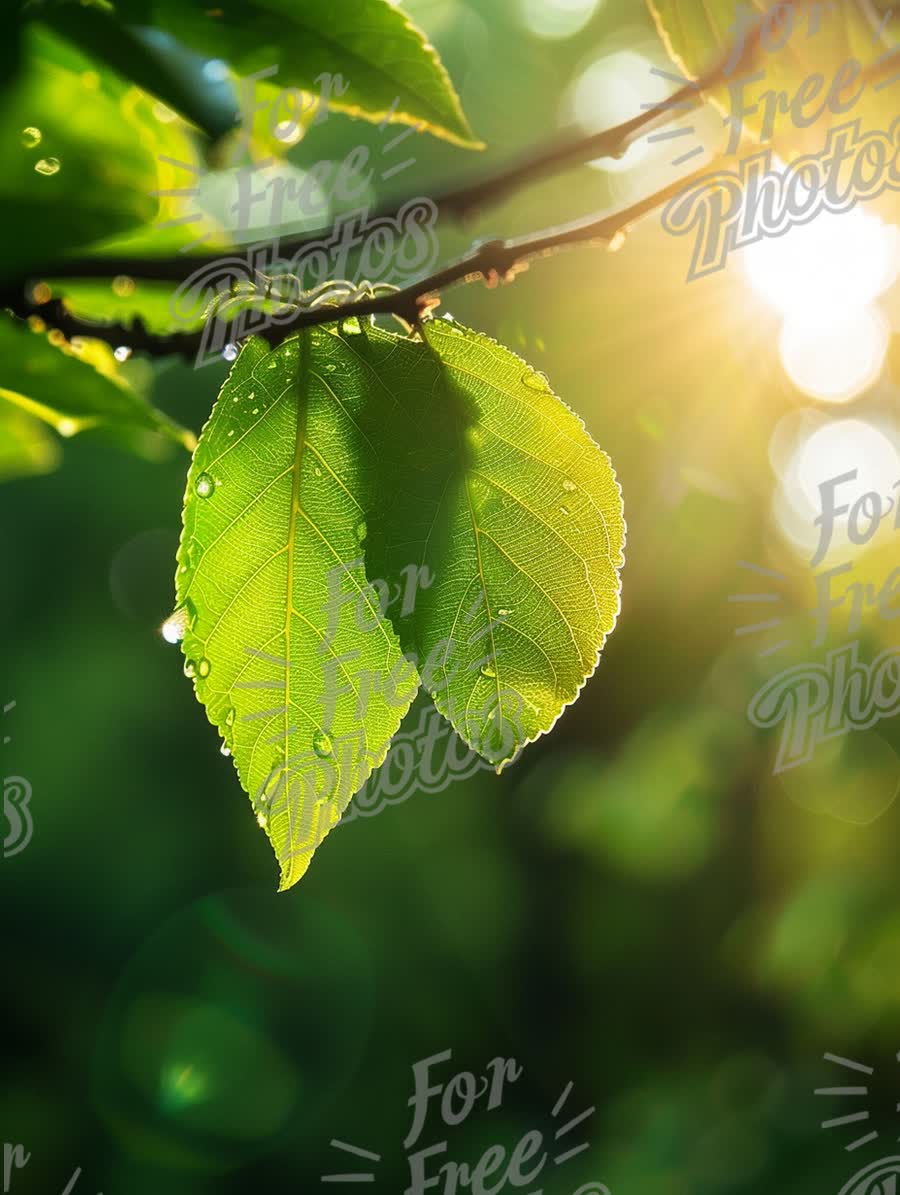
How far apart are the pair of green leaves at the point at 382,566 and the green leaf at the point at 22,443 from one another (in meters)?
0.24

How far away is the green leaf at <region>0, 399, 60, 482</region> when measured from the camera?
0.75 meters

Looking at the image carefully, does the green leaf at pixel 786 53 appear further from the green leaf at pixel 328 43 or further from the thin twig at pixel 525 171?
the green leaf at pixel 328 43

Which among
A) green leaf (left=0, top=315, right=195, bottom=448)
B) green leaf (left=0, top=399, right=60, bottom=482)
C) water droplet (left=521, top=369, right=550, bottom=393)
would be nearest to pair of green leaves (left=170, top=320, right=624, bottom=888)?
water droplet (left=521, top=369, right=550, bottom=393)

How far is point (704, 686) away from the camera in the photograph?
10.9 metres

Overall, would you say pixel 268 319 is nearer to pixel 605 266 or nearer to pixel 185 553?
pixel 185 553

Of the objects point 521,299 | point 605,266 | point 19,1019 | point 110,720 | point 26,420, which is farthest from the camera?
point 19,1019

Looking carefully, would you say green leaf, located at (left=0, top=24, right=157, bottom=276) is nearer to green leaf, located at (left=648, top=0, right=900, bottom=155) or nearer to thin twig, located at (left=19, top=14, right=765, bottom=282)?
thin twig, located at (left=19, top=14, right=765, bottom=282)

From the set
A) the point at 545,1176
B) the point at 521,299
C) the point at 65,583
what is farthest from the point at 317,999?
the point at 521,299

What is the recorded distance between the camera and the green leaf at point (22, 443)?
75cm

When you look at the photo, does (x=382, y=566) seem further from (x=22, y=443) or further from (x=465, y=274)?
(x=22, y=443)

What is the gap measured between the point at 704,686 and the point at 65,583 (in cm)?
716

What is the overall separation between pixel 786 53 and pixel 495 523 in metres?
0.32

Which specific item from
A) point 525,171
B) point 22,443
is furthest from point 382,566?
point 22,443

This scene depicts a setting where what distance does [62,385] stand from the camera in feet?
2.16
